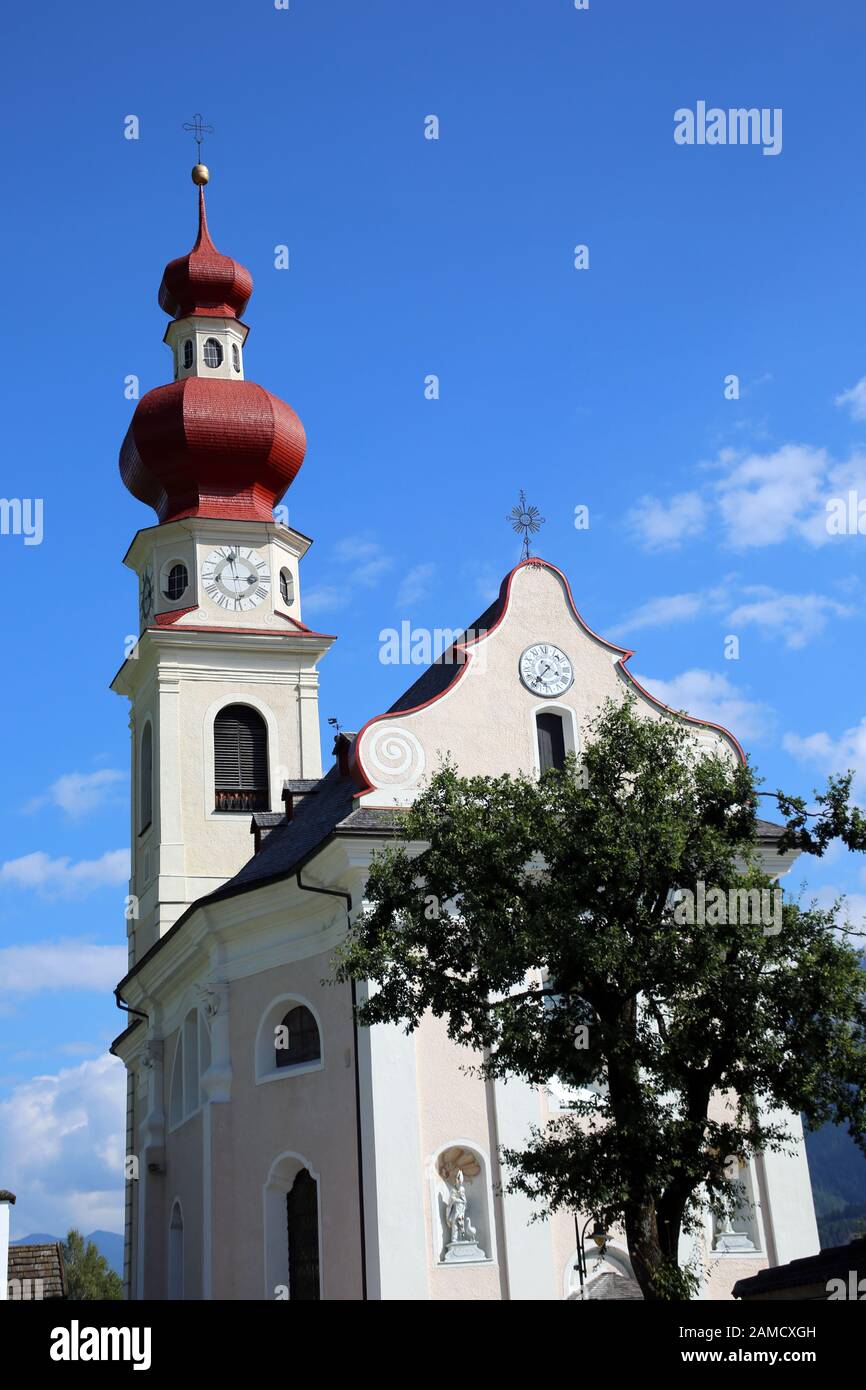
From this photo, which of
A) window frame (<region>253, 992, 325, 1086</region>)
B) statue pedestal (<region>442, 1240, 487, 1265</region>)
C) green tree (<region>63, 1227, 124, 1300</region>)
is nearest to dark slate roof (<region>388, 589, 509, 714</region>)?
window frame (<region>253, 992, 325, 1086</region>)

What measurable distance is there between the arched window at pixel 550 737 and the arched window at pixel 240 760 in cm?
1138

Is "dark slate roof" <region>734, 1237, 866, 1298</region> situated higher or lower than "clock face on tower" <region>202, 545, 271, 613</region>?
lower

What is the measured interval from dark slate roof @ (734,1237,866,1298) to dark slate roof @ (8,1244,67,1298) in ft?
41.5

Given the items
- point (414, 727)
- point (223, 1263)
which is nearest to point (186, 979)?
point (223, 1263)

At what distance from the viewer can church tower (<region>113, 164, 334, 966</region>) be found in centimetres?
3669

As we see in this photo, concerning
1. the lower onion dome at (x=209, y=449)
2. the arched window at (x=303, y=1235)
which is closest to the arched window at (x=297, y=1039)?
the arched window at (x=303, y=1235)

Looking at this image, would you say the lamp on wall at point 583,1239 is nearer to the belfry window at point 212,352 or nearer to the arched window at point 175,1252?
the arched window at point 175,1252

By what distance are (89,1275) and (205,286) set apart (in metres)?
52.3

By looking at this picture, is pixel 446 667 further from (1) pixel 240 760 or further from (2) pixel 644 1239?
(2) pixel 644 1239

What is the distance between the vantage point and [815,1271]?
16969 millimetres

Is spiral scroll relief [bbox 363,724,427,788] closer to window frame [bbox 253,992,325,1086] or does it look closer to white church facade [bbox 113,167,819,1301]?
white church facade [bbox 113,167,819,1301]

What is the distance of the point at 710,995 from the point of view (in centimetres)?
1730

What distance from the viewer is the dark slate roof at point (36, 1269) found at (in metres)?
25.5
